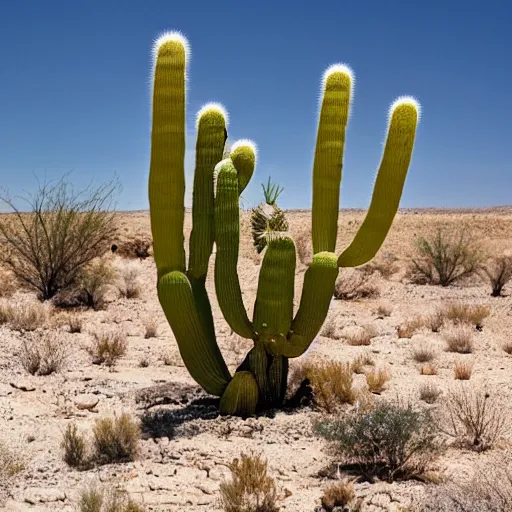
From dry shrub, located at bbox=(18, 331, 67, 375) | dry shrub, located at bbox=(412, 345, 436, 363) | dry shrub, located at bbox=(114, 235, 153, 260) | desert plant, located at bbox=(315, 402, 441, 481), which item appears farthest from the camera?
dry shrub, located at bbox=(114, 235, 153, 260)

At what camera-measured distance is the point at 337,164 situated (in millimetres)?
8375

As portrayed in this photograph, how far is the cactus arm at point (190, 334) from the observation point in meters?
7.95

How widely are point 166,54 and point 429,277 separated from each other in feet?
59.4

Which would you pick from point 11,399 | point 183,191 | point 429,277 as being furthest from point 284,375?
point 429,277

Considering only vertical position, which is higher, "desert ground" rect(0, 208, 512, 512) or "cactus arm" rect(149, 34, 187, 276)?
"cactus arm" rect(149, 34, 187, 276)

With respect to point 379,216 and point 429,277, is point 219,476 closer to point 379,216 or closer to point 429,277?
point 379,216

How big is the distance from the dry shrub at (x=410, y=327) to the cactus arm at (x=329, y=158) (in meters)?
6.18

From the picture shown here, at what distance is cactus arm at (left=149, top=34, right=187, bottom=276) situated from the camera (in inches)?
311

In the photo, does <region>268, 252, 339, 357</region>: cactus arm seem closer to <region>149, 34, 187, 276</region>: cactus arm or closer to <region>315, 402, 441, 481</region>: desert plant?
<region>149, 34, 187, 276</region>: cactus arm

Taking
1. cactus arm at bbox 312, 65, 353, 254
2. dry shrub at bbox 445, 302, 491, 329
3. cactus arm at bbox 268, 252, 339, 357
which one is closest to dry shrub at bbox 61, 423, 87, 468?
cactus arm at bbox 268, 252, 339, 357

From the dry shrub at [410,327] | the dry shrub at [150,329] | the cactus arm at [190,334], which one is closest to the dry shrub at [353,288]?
the dry shrub at [410,327]

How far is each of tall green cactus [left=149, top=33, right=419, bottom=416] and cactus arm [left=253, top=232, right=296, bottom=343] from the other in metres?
0.01

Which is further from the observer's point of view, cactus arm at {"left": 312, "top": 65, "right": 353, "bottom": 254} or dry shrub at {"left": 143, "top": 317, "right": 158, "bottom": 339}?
dry shrub at {"left": 143, "top": 317, "right": 158, "bottom": 339}

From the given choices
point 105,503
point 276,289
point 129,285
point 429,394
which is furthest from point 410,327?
point 105,503
